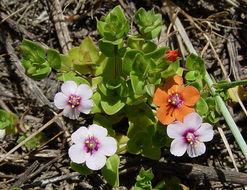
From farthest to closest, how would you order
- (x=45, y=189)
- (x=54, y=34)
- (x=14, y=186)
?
1. (x=54, y=34)
2. (x=45, y=189)
3. (x=14, y=186)

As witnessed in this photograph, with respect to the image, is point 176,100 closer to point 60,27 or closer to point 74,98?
point 74,98

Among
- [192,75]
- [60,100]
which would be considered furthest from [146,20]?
[60,100]

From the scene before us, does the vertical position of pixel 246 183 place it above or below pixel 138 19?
below

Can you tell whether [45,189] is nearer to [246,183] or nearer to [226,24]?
[246,183]

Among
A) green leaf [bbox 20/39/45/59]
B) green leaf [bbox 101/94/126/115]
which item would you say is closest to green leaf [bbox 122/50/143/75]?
green leaf [bbox 101/94/126/115]

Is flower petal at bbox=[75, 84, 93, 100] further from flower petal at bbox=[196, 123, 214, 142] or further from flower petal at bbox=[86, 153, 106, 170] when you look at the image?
flower petal at bbox=[196, 123, 214, 142]

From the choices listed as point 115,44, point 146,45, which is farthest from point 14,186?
point 146,45

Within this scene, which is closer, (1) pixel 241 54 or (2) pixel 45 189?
(2) pixel 45 189
